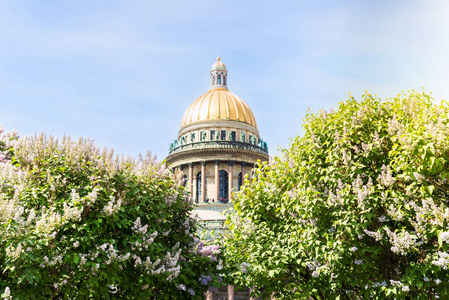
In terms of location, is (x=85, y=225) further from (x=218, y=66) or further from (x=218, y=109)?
(x=218, y=66)

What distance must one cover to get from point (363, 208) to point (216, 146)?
6237 centimetres

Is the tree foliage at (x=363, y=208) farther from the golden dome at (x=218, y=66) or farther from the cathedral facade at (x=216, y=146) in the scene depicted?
the golden dome at (x=218, y=66)

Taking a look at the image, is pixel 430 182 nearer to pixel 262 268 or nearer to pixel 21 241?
pixel 262 268

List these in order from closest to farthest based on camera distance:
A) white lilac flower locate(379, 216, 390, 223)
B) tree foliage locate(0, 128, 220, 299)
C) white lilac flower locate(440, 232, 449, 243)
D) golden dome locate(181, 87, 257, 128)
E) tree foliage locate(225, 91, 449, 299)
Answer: white lilac flower locate(440, 232, 449, 243), tree foliage locate(0, 128, 220, 299), tree foliage locate(225, 91, 449, 299), white lilac flower locate(379, 216, 390, 223), golden dome locate(181, 87, 257, 128)

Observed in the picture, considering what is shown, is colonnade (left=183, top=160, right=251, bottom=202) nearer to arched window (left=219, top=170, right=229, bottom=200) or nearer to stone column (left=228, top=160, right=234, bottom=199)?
stone column (left=228, top=160, right=234, bottom=199)

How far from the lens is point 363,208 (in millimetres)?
14016

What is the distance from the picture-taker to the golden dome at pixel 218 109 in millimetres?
80319

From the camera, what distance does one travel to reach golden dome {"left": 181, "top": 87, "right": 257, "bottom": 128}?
80.3 meters

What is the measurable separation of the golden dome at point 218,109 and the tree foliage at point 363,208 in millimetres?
60924

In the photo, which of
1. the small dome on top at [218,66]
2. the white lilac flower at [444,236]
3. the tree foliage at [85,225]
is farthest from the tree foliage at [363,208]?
the small dome on top at [218,66]

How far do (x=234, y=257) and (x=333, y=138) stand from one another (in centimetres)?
756

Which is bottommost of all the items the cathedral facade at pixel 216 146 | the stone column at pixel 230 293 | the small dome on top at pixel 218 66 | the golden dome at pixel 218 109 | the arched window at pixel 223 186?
the stone column at pixel 230 293

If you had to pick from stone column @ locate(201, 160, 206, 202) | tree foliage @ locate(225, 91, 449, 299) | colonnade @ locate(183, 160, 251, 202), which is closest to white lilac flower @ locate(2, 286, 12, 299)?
tree foliage @ locate(225, 91, 449, 299)

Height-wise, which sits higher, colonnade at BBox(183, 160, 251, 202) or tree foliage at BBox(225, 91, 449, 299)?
colonnade at BBox(183, 160, 251, 202)
